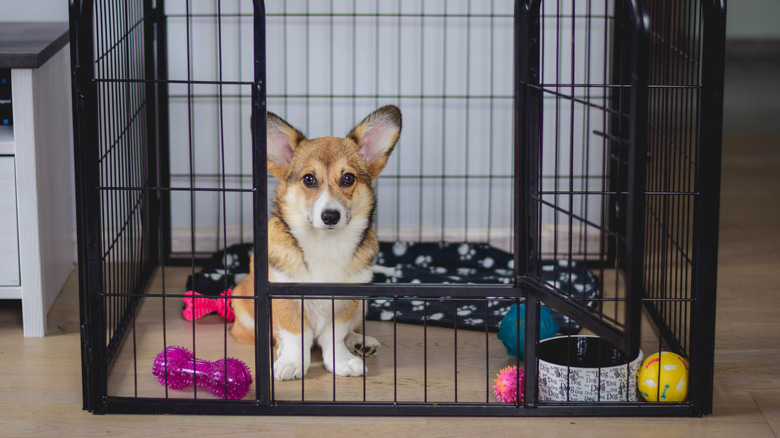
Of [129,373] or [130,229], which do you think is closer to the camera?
[129,373]

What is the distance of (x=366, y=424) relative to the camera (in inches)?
104

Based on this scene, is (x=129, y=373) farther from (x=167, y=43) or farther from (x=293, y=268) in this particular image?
(x=167, y=43)

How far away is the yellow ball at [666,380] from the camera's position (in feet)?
8.80

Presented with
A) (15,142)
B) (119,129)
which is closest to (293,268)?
(119,129)

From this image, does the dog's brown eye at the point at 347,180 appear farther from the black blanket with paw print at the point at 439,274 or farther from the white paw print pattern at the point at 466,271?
the white paw print pattern at the point at 466,271

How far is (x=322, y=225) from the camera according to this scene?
2848 mm

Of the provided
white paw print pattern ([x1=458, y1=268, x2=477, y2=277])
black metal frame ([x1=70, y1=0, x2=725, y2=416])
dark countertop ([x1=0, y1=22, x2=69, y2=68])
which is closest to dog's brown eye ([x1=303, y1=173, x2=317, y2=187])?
black metal frame ([x1=70, y1=0, x2=725, y2=416])

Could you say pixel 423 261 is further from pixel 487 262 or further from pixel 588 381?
pixel 588 381

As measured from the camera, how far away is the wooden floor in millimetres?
2594

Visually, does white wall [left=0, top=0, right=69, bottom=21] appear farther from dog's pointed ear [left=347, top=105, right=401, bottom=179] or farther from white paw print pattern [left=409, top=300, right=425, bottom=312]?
white paw print pattern [left=409, top=300, right=425, bottom=312]

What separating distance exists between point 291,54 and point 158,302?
1092mm

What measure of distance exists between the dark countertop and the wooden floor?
854 millimetres

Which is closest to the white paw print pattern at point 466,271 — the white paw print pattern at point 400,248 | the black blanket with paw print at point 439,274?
the black blanket with paw print at point 439,274

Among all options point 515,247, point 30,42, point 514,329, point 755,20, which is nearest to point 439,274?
point 514,329
